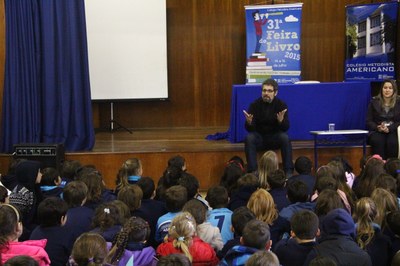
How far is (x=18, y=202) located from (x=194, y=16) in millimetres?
5375

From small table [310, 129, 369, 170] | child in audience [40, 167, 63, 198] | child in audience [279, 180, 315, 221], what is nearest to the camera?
child in audience [279, 180, 315, 221]

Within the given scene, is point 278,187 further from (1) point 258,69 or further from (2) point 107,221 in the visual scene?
(1) point 258,69

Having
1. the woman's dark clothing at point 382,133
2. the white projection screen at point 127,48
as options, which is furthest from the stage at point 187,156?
the white projection screen at point 127,48

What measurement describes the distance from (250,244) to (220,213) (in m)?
0.79

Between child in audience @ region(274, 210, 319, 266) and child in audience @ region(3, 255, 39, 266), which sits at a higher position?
child in audience @ region(3, 255, 39, 266)

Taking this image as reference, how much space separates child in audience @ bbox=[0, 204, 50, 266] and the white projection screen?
517cm

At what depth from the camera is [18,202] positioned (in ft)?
11.9

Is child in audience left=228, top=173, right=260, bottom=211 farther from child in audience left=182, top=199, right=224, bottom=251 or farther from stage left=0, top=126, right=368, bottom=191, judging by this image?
stage left=0, top=126, right=368, bottom=191

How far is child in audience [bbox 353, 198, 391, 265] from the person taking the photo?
8.74ft

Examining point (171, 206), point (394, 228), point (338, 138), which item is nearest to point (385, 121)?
point (338, 138)

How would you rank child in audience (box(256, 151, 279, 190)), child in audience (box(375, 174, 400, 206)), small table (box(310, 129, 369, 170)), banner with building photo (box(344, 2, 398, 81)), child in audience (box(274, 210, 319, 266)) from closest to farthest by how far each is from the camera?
1. child in audience (box(274, 210, 319, 266))
2. child in audience (box(375, 174, 400, 206))
3. child in audience (box(256, 151, 279, 190))
4. small table (box(310, 129, 369, 170))
5. banner with building photo (box(344, 2, 398, 81))

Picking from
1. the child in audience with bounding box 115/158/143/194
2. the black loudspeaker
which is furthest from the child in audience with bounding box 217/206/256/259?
the black loudspeaker

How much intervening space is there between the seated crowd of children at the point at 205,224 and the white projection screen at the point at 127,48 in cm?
385

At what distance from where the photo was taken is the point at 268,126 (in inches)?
223
